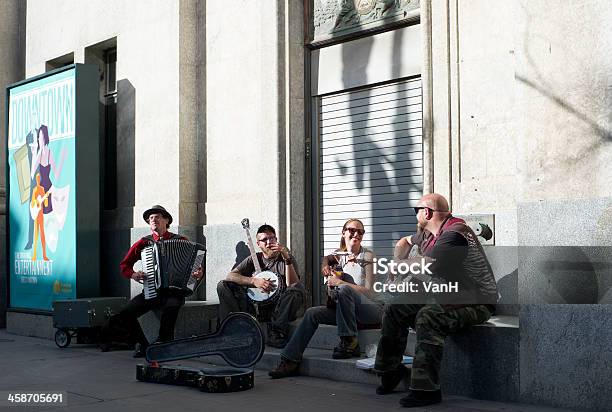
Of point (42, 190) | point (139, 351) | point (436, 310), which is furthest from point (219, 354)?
point (42, 190)

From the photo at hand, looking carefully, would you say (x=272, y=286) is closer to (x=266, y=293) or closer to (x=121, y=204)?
(x=266, y=293)

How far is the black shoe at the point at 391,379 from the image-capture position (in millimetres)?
7734

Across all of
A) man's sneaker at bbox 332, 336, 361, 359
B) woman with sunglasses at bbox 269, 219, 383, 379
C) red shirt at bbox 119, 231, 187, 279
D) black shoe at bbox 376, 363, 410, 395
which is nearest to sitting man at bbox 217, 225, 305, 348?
woman with sunglasses at bbox 269, 219, 383, 379

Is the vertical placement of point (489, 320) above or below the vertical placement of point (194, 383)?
above

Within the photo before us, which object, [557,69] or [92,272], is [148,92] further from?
[557,69]

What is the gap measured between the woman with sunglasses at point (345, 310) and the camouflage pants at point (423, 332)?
3.21 ft

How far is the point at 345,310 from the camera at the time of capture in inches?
338

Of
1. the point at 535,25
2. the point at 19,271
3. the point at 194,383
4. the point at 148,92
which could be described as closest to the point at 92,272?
the point at 19,271

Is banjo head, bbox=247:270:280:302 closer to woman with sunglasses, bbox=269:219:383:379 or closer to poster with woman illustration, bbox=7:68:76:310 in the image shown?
woman with sunglasses, bbox=269:219:383:379

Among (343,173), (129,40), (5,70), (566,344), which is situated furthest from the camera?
(5,70)

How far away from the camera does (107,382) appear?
347 inches

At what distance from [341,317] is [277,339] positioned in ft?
4.46

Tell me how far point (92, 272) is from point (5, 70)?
17.2 ft

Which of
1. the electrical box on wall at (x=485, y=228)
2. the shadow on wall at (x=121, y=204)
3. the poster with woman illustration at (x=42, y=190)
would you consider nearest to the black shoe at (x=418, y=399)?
the electrical box on wall at (x=485, y=228)
